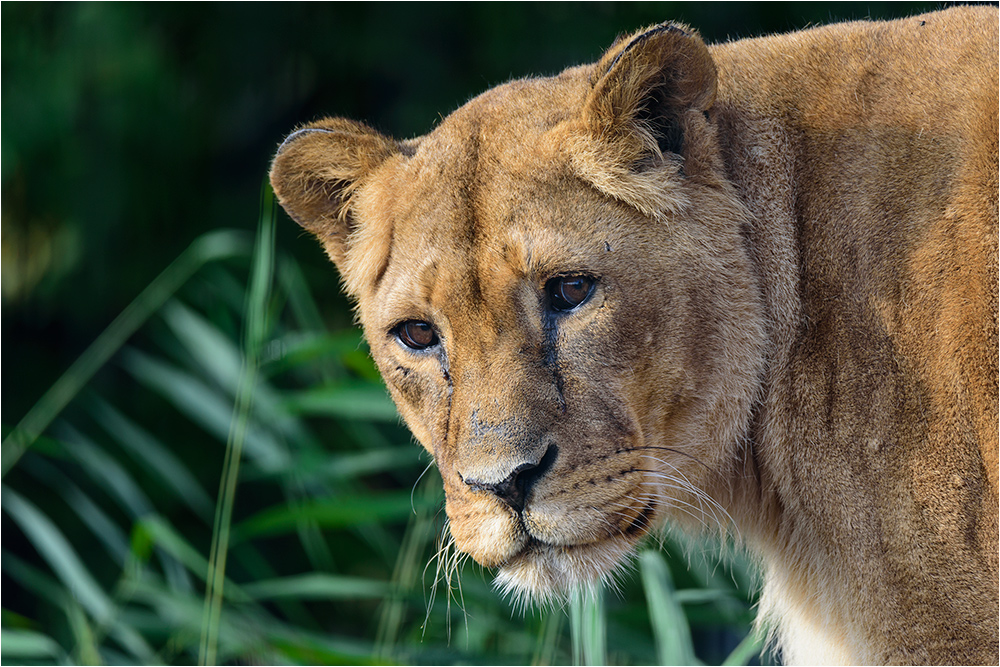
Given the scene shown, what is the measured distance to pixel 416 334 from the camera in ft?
7.52

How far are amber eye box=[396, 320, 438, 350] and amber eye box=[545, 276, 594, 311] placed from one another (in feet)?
1.13

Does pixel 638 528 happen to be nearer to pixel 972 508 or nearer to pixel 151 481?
pixel 972 508

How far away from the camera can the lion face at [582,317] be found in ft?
6.59

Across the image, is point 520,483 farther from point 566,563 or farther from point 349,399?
point 349,399

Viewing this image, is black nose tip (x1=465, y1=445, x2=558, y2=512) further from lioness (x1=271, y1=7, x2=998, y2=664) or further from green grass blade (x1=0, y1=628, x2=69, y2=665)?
green grass blade (x1=0, y1=628, x2=69, y2=665)

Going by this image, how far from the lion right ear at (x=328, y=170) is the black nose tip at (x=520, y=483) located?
980 mm

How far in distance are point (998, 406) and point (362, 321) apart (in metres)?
1.58

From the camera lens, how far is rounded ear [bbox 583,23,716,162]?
79.2 inches

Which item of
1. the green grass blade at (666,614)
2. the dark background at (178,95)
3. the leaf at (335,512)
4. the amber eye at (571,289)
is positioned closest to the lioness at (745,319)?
the amber eye at (571,289)

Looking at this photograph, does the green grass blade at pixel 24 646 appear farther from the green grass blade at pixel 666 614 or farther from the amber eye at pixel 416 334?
the green grass blade at pixel 666 614

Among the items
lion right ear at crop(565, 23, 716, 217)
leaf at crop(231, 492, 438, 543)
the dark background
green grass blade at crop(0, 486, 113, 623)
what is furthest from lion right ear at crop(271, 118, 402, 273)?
the dark background

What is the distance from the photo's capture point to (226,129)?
18.4 feet

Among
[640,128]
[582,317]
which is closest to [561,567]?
[582,317]

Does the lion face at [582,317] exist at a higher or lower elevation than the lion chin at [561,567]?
higher
